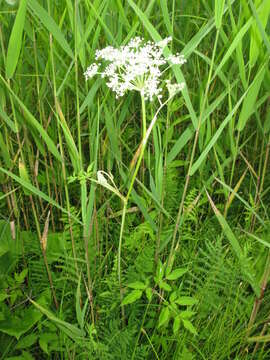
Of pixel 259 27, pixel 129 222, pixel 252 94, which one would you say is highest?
pixel 259 27

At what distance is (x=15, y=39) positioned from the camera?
70 centimetres

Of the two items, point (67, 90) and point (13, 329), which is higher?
point (67, 90)

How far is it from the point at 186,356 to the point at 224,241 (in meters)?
0.36

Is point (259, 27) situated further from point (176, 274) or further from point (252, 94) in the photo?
point (176, 274)

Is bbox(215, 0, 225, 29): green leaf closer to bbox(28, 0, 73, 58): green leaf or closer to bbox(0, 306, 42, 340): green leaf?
bbox(28, 0, 73, 58): green leaf

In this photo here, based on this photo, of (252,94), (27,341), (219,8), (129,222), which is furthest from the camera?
(129,222)

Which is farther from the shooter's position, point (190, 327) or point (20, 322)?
point (20, 322)

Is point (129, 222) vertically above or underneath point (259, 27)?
underneath

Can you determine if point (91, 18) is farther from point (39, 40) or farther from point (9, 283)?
point (9, 283)

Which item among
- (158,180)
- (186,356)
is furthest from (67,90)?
(186,356)

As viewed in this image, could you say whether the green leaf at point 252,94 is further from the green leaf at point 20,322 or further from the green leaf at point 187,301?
the green leaf at point 20,322

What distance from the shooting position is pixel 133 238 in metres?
0.96

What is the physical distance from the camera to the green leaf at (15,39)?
2.20 feet

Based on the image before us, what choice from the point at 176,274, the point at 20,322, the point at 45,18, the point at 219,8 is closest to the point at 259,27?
the point at 219,8
